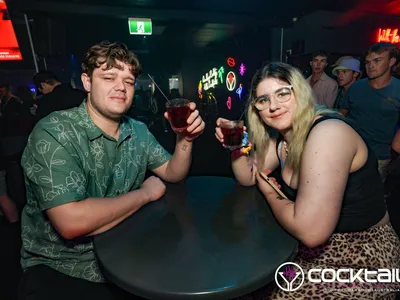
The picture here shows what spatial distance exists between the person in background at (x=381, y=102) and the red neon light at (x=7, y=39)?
741 centimetres

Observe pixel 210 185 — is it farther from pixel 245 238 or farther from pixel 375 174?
pixel 375 174

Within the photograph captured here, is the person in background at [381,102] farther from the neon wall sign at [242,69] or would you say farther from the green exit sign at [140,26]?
the neon wall sign at [242,69]

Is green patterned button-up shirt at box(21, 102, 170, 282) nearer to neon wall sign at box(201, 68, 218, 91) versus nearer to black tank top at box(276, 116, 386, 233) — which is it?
black tank top at box(276, 116, 386, 233)

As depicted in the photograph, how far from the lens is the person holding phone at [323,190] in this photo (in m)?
1.11

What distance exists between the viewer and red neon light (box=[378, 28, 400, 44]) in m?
8.91

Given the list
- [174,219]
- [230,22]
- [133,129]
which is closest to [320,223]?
[174,219]

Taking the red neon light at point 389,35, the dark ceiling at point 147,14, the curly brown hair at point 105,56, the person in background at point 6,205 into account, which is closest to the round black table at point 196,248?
the curly brown hair at point 105,56

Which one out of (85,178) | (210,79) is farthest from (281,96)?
(210,79)

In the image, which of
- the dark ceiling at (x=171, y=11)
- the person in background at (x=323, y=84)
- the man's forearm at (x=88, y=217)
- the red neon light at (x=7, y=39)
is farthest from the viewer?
the dark ceiling at (x=171, y=11)

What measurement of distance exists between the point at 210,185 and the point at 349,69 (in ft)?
11.7

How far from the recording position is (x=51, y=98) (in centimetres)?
314

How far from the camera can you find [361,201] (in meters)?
1.29

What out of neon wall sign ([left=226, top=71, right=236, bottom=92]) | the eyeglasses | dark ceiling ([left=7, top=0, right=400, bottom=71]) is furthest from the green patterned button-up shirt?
neon wall sign ([left=226, top=71, right=236, bottom=92])

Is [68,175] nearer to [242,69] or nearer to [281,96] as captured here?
[281,96]
